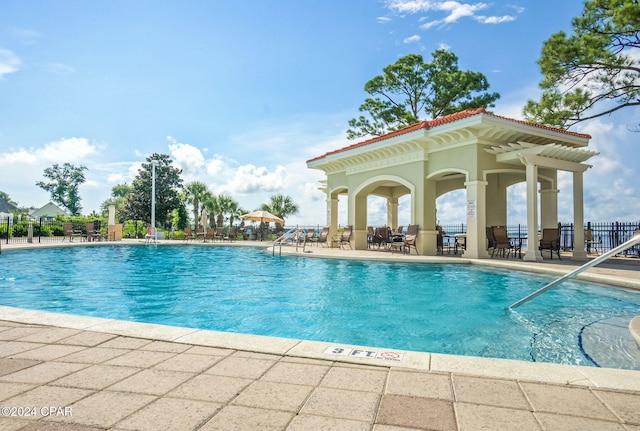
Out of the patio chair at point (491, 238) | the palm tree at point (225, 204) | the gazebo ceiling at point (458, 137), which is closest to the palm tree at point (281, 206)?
the palm tree at point (225, 204)

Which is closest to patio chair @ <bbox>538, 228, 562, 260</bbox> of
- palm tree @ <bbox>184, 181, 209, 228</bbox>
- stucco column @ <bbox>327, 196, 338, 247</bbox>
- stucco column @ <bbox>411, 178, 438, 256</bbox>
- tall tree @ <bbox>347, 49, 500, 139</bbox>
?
stucco column @ <bbox>411, 178, 438, 256</bbox>

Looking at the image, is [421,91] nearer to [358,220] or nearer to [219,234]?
[358,220]

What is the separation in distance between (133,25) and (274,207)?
907 inches

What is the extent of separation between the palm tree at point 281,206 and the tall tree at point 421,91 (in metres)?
10.6

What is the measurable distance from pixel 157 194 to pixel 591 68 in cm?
2908

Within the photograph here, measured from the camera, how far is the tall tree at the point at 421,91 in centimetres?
2391

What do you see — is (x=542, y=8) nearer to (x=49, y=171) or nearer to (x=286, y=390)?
(x=286, y=390)

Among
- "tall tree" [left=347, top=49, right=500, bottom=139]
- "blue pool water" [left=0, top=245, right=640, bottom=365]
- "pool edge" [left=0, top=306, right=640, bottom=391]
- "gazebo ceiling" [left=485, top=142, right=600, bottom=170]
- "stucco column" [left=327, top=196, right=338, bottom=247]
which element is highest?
"tall tree" [left=347, top=49, right=500, bottom=139]

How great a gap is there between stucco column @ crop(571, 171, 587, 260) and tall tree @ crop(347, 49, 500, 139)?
12689 millimetres

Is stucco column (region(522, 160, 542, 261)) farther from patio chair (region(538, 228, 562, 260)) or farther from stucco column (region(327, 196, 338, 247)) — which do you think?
stucco column (region(327, 196, 338, 247))

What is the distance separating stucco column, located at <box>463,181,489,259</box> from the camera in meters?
12.0

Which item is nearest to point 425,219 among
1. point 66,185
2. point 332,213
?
point 332,213

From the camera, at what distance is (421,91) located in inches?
972

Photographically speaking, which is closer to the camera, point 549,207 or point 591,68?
point 591,68
